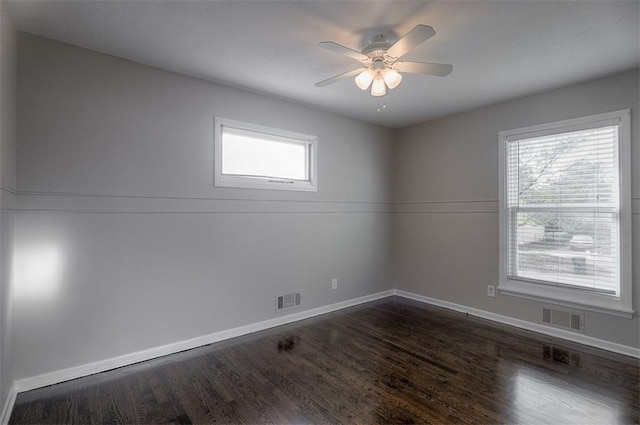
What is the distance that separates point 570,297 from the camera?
3.16 meters

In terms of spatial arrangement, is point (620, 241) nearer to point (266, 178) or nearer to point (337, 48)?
point (337, 48)

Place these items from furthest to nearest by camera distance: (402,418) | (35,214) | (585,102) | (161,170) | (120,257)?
(585,102), (161,170), (120,257), (35,214), (402,418)

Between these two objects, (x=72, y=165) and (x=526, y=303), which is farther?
(x=526, y=303)

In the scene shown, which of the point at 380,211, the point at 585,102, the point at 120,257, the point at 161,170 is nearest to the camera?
the point at 120,257

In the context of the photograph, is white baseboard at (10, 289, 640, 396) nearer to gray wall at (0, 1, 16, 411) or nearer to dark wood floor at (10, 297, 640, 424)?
dark wood floor at (10, 297, 640, 424)

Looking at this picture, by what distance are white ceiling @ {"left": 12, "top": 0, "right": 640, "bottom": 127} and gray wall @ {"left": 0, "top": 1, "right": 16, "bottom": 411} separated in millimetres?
258

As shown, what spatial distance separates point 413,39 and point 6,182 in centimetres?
264

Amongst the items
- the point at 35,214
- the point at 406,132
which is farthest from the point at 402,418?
the point at 406,132

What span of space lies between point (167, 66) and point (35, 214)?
1.55 meters

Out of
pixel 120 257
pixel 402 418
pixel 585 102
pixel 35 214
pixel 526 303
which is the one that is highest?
pixel 585 102

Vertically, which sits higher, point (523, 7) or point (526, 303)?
point (523, 7)

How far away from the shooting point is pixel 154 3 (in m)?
1.95

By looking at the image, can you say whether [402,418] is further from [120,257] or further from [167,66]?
[167,66]

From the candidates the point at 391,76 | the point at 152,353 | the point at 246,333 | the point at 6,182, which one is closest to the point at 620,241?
the point at 391,76
